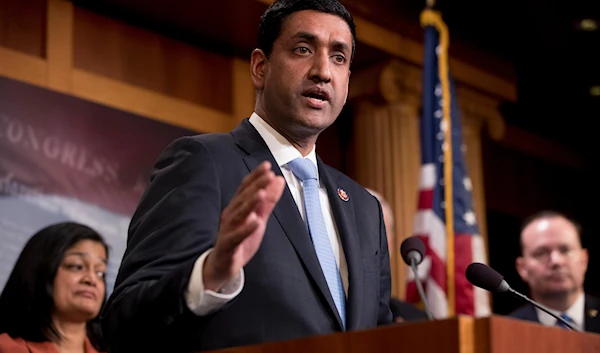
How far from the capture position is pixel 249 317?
1.89m

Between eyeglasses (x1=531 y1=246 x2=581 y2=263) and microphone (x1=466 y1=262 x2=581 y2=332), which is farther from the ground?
eyeglasses (x1=531 y1=246 x2=581 y2=263)

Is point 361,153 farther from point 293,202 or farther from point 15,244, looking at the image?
point 293,202

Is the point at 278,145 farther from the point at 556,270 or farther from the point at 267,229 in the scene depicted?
the point at 556,270

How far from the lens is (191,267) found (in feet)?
5.75

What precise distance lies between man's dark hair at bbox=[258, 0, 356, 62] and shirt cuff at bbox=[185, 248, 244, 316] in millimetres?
715

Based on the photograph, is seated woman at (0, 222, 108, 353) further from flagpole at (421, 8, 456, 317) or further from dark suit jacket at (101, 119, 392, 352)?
flagpole at (421, 8, 456, 317)

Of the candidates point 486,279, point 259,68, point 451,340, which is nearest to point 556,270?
point 486,279

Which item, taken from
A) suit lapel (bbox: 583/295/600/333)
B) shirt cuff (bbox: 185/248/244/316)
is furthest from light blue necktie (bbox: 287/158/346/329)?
suit lapel (bbox: 583/295/600/333)

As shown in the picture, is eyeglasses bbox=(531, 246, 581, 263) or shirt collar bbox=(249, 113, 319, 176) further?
eyeglasses bbox=(531, 246, 581, 263)

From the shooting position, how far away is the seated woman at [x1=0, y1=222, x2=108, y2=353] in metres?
3.62

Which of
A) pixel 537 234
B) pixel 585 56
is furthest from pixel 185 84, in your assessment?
pixel 585 56

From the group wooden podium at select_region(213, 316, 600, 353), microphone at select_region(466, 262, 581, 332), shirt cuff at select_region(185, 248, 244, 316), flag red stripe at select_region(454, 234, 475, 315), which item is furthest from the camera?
flag red stripe at select_region(454, 234, 475, 315)

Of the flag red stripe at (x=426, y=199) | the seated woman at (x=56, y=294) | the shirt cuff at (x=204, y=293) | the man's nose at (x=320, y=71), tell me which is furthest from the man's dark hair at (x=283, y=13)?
the flag red stripe at (x=426, y=199)

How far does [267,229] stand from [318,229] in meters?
0.15
